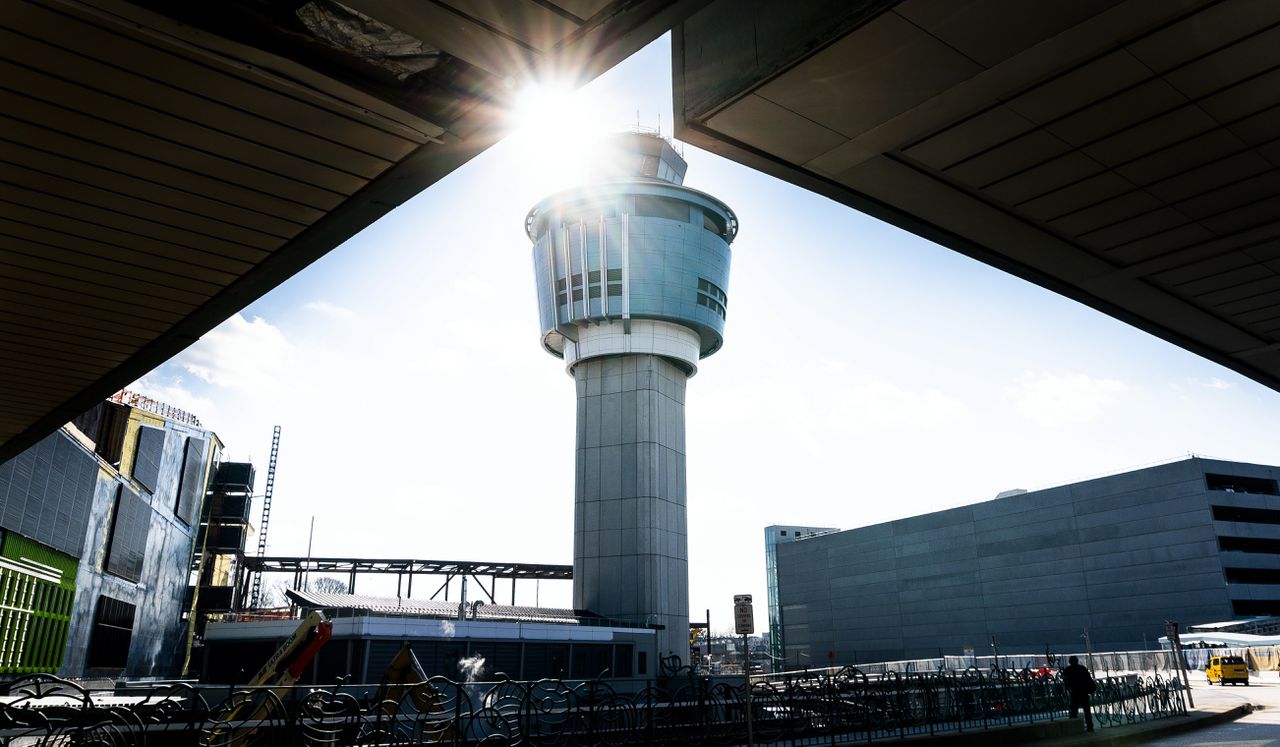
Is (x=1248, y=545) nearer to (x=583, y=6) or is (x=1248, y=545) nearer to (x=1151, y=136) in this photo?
(x=1151, y=136)

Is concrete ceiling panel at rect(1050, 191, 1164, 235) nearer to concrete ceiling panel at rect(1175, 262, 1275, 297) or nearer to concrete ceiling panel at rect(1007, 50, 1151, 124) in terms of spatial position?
concrete ceiling panel at rect(1007, 50, 1151, 124)

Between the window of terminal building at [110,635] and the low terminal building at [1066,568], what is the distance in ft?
249

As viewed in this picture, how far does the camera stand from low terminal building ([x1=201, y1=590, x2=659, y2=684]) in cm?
3403

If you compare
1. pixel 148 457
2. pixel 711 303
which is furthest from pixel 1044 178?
pixel 148 457

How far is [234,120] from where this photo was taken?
6.11 meters

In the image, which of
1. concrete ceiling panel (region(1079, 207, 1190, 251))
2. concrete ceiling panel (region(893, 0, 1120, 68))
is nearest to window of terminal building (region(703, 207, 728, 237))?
concrete ceiling panel (region(1079, 207, 1190, 251))

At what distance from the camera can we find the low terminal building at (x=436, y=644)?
3403 cm

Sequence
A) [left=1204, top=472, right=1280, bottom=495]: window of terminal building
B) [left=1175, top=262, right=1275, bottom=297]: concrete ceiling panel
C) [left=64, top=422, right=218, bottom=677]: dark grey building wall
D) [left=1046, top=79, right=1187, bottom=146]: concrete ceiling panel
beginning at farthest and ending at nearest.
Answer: [left=1204, top=472, right=1280, bottom=495]: window of terminal building, [left=64, top=422, right=218, bottom=677]: dark grey building wall, [left=1175, top=262, right=1275, bottom=297]: concrete ceiling panel, [left=1046, top=79, right=1187, bottom=146]: concrete ceiling panel

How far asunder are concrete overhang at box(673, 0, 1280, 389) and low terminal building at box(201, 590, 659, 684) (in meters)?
28.4

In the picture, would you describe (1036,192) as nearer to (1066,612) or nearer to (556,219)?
(556,219)

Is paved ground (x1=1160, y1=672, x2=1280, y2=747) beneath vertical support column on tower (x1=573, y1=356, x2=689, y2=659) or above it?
beneath

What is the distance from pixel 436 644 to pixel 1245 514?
80708mm

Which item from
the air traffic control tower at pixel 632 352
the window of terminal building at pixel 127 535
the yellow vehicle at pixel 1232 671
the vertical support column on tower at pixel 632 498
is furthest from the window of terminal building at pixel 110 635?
the yellow vehicle at pixel 1232 671

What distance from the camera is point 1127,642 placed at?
253 feet
